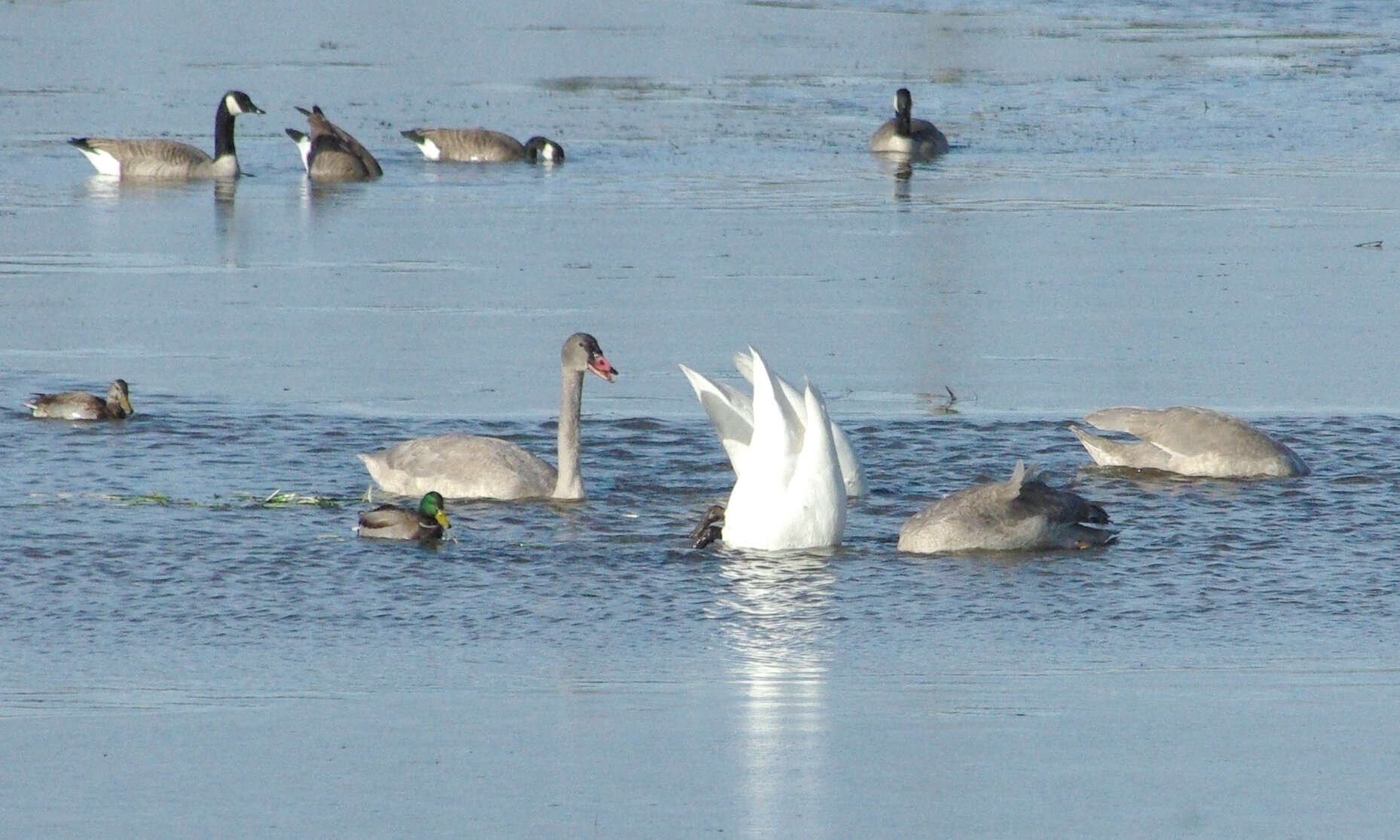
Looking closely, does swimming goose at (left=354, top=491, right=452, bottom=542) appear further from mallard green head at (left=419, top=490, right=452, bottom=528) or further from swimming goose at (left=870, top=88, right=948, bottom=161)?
swimming goose at (left=870, top=88, right=948, bottom=161)

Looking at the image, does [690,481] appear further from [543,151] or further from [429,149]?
[429,149]

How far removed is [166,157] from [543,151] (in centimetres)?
357

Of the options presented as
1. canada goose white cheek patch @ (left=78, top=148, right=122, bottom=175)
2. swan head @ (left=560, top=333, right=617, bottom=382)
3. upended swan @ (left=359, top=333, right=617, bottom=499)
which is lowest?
upended swan @ (left=359, top=333, right=617, bottom=499)

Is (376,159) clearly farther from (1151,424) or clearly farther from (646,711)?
(646,711)

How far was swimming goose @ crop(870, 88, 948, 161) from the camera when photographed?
907 inches

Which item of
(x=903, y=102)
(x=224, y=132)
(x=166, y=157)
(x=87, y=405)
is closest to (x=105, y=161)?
(x=166, y=157)

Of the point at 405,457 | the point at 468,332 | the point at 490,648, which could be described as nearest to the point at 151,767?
the point at 490,648

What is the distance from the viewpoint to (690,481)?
36.3 feet

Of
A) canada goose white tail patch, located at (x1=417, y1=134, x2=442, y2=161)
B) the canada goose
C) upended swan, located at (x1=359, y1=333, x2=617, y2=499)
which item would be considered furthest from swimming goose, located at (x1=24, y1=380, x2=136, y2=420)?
canada goose white tail patch, located at (x1=417, y1=134, x2=442, y2=161)

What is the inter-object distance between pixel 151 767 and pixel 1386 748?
334 centimetres

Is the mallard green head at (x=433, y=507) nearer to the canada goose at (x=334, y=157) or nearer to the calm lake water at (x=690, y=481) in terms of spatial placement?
the calm lake water at (x=690, y=481)

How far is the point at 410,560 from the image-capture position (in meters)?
9.35

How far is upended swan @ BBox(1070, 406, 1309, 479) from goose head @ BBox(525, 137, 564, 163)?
36.9 feet

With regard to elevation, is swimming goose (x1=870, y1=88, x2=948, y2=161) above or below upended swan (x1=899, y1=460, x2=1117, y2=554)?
above
